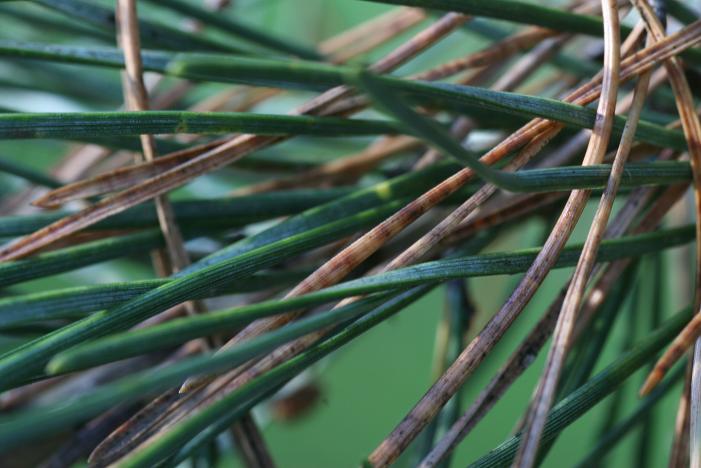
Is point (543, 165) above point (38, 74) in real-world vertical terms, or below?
below

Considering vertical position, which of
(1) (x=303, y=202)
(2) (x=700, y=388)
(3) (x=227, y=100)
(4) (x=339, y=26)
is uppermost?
(4) (x=339, y=26)

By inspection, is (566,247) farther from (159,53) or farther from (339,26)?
(339,26)

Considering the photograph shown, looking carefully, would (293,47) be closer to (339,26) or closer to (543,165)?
(543,165)

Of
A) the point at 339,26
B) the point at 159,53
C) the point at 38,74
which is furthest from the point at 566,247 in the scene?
the point at 339,26

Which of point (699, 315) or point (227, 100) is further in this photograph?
point (227, 100)

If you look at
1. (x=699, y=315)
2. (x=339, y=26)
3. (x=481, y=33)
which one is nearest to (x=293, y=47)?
(x=481, y=33)

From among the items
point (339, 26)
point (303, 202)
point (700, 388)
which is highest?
point (339, 26)

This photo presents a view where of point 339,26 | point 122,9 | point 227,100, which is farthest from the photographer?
point 339,26

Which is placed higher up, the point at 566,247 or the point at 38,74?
the point at 38,74

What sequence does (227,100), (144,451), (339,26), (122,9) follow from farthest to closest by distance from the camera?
1. (339,26)
2. (227,100)
3. (122,9)
4. (144,451)
